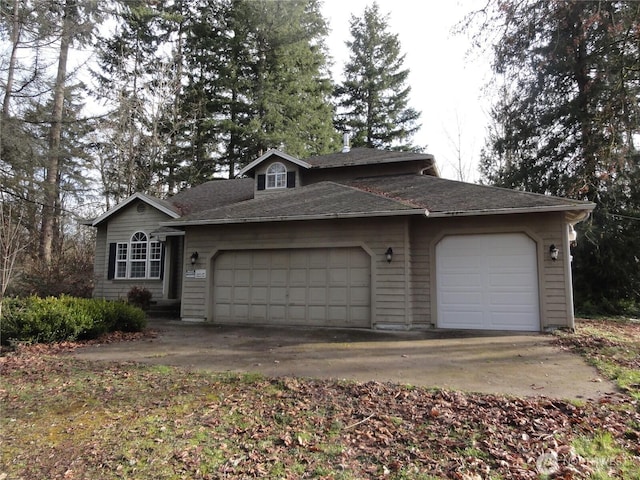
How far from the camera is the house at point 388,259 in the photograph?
930 centimetres

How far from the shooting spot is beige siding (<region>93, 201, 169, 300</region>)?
47.5 ft

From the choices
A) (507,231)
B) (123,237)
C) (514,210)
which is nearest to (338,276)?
(507,231)

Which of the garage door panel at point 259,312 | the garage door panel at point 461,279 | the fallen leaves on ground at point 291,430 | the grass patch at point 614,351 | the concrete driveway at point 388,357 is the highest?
the garage door panel at point 461,279

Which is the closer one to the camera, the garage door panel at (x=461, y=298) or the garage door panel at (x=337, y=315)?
the garage door panel at (x=461, y=298)

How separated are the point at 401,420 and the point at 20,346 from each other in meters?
6.94

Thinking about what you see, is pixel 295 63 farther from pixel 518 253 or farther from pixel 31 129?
pixel 518 253

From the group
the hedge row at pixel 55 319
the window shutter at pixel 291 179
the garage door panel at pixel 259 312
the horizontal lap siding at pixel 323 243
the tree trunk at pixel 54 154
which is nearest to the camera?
the hedge row at pixel 55 319

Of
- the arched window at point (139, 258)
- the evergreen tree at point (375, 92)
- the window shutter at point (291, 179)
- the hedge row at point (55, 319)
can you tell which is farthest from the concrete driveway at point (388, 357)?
the evergreen tree at point (375, 92)

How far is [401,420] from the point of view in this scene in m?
4.01

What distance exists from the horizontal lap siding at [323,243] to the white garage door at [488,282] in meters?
1.23

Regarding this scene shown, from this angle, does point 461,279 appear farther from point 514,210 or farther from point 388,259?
point 514,210

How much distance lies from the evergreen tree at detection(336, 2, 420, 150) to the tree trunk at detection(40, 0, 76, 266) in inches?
666

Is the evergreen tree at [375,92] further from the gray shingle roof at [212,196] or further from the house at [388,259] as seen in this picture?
the house at [388,259]

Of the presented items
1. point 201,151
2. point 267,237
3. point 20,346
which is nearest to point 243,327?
point 267,237
